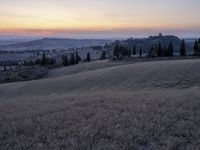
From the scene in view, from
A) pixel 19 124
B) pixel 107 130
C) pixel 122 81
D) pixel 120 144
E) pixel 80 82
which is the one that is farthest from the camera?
pixel 80 82

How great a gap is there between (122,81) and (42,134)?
35062 millimetres

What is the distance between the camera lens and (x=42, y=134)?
11.2 m

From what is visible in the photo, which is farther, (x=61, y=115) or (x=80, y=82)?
(x=80, y=82)

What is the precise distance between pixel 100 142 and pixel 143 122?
268cm

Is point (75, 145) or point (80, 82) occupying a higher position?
point (75, 145)

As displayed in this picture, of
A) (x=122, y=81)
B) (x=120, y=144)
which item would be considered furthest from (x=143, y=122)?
(x=122, y=81)

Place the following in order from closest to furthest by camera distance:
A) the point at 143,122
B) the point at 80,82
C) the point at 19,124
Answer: the point at 143,122
the point at 19,124
the point at 80,82

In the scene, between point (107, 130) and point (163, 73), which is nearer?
point (107, 130)

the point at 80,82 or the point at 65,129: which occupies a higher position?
the point at 65,129

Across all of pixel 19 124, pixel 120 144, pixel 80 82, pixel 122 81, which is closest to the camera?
pixel 120 144

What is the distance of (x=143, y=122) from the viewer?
11.9 m

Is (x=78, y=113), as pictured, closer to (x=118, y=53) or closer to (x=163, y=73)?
(x=163, y=73)

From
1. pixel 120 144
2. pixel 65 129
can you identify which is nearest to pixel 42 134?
pixel 65 129

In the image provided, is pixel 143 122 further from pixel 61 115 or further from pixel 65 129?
pixel 61 115
